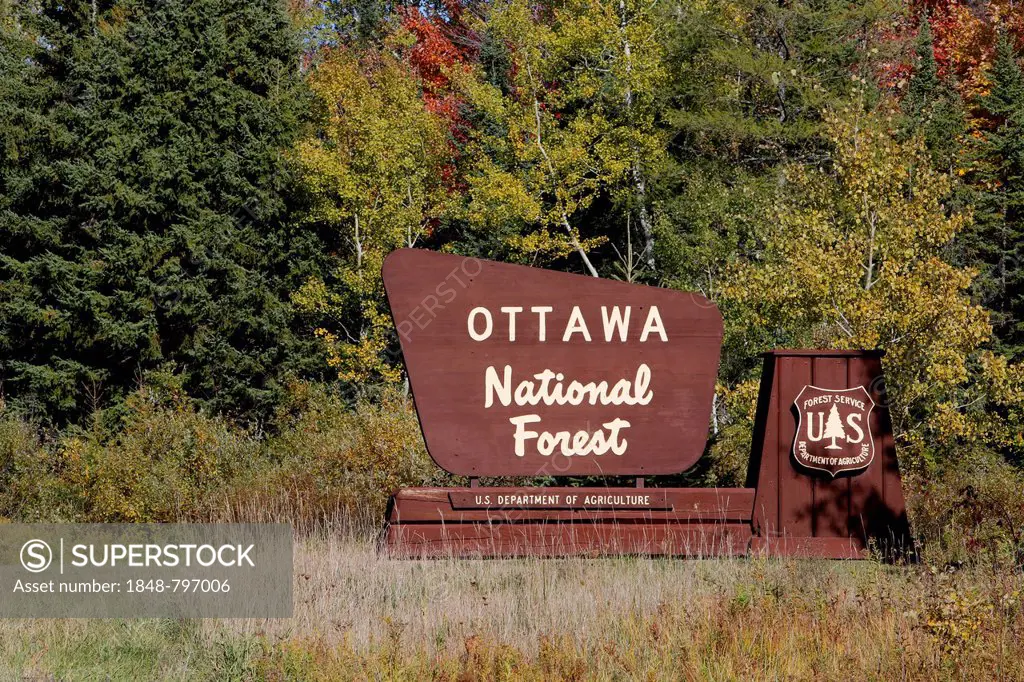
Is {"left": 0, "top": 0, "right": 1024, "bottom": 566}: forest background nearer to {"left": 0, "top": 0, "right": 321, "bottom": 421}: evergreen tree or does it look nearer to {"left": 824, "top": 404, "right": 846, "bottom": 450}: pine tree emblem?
{"left": 0, "top": 0, "right": 321, "bottom": 421}: evergreen tree

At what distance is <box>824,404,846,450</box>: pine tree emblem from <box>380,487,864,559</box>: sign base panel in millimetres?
874

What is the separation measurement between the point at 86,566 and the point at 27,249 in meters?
25.8

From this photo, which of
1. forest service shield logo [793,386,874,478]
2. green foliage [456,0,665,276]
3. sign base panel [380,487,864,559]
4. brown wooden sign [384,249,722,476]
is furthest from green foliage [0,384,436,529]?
green foliage [456,0,665,276]

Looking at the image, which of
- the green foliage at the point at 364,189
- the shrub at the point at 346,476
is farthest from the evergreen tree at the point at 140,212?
the shrub at the point at 346,476

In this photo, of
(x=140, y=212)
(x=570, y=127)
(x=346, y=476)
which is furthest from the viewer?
(x=570, y=127)

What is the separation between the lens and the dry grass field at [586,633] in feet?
22.5

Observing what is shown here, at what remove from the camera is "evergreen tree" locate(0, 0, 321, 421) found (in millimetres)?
32969

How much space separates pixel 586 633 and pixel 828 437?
404 cm

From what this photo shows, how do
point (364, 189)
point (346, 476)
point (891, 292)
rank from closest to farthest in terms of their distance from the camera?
point (346, 476)
point (891, 292)
point (364, 189)

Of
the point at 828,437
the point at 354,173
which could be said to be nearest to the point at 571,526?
the point at 828,437

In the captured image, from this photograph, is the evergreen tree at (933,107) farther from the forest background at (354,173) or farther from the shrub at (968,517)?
the shrub at (968,517)

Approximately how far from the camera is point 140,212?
34.2m

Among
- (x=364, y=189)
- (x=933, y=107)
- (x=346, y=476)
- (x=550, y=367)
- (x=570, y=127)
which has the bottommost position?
(x=346, y=476)

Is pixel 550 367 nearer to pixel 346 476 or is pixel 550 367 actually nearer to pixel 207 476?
pixel 346 476
